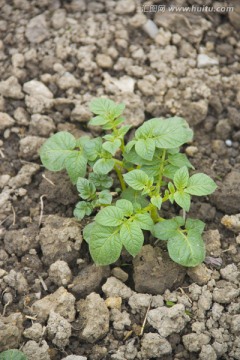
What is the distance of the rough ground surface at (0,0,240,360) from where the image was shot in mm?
2311

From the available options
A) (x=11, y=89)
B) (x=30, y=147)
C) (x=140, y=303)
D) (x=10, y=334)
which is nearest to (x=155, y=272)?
(x=140, y=303)

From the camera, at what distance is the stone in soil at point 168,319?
230 cm

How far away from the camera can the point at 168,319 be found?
91.3 inches

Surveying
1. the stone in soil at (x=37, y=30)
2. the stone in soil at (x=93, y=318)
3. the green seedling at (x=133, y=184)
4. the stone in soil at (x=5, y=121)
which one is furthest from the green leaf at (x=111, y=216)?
the stone in soil at (x=37, y=30)

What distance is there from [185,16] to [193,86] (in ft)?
1.87

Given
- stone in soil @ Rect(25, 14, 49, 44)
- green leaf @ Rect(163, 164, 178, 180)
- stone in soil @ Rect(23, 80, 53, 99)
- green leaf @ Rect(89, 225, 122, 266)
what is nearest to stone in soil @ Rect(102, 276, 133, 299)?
green leaf @ Rect(89, 225, 122, 266)

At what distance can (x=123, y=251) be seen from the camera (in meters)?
2.54

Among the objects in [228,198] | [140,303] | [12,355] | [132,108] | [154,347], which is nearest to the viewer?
[12,355]

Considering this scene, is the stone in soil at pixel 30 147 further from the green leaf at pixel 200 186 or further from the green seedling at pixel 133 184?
the green leaf at pixel 200 186

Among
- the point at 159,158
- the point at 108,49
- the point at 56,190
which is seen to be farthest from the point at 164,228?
the point at 108,49

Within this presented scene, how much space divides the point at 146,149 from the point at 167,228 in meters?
0.40

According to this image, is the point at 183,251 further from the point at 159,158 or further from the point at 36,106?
the point at 36,106

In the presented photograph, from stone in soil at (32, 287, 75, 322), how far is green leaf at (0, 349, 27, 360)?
208 mm

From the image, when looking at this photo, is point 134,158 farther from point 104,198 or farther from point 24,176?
point 24,176
